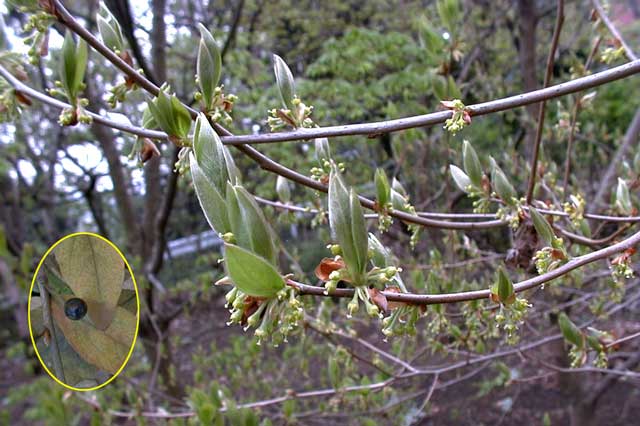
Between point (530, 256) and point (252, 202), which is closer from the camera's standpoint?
point (252, 202)

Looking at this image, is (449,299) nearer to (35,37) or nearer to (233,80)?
(35,37)

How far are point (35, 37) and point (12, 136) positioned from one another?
3.99 meters

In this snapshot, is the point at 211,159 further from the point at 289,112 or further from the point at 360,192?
the point at 360,192

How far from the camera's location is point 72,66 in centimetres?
87

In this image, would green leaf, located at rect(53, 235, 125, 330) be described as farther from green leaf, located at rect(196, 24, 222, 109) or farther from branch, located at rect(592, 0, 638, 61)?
branch, located at rect(592, 0, 638, 61)

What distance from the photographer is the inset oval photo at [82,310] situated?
34.6 inches

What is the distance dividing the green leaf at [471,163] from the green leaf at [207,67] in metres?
0.56

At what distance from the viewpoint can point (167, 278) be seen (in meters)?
7.04

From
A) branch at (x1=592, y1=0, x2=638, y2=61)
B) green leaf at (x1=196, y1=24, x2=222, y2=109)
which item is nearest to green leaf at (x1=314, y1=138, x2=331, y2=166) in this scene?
green leaf at (x1=196, y1=24, x2=222, y2=109)

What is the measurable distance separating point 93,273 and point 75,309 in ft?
0.20

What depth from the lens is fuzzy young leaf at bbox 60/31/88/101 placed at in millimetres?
865

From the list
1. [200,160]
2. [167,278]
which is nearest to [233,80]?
[167,278]

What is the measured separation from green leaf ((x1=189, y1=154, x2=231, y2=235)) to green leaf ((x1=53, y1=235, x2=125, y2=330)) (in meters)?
0.36

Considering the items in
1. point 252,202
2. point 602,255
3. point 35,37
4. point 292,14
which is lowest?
point 602,255
